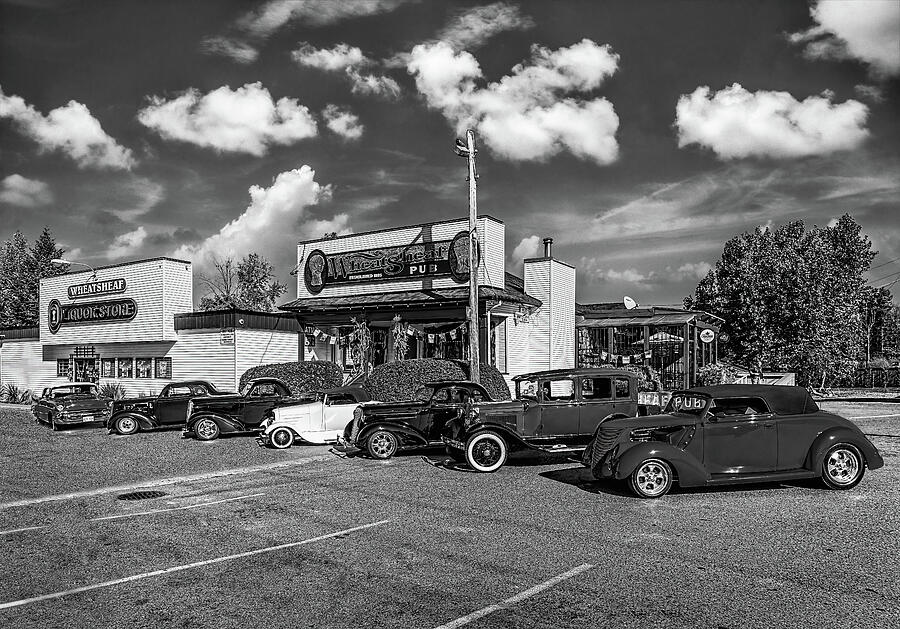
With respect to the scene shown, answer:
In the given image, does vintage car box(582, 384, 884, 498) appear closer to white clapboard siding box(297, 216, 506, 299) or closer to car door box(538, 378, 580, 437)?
car door box(538, 378, 580, 437)

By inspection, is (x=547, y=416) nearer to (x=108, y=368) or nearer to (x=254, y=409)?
(x=254, y=409)

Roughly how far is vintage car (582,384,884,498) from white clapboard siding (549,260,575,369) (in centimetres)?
1590

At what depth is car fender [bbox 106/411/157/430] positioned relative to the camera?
62.6ft

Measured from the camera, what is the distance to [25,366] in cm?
3759

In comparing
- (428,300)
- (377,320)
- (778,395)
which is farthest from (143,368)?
(778,395)

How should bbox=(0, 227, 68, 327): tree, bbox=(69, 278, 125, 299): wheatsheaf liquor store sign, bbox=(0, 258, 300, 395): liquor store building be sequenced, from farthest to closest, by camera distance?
bbox=(0, 227, 68, 327): tree < bbox=(69, 278, 125, 299): wheatsheaf liquor store sign < bbox=(0, 258, 300, 395): liquor store building

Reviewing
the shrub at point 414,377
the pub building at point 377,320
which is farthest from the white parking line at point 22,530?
the pub building at point 377,320

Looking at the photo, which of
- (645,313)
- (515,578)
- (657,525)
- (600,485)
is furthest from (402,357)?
(515,578)

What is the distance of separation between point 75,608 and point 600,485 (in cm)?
741

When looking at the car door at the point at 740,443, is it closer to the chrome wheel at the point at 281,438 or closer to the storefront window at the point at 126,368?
the chrome wheel at the point at 281,438

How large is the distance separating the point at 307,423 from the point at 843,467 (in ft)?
35.2

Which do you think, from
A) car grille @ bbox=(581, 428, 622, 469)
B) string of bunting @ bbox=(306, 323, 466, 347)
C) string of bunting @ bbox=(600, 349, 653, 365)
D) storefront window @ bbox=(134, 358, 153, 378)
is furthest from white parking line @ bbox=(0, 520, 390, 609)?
storefront window @ bbox=(134, 358, 153, 378)

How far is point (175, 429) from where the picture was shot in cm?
2048

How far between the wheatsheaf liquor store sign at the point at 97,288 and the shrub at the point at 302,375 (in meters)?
11.3
